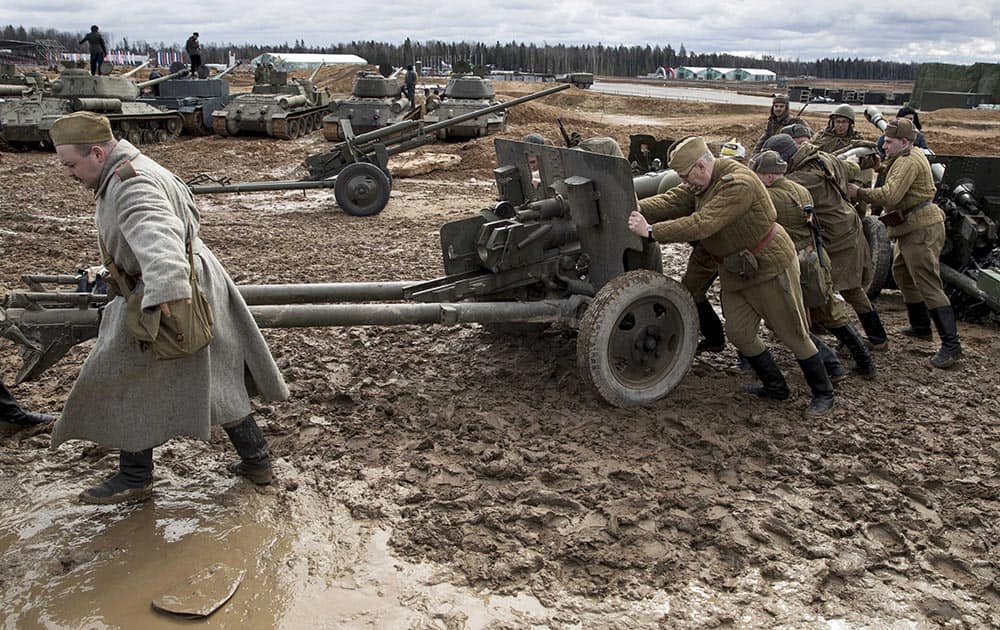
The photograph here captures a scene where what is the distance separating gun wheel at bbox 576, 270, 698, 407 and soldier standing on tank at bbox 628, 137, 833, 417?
10.6 inches

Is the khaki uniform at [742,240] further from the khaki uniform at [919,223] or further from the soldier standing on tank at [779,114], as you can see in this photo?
the soldier standing on tank at [779,114]

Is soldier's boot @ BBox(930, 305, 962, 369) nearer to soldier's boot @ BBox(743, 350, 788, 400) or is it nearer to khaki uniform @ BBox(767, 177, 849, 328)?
khaki uniform @ BBox(767, 177, 849, 328)

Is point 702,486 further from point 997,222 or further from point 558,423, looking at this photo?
point 997,222

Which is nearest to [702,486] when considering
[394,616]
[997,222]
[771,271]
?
[771,271]

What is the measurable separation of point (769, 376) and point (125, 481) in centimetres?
344

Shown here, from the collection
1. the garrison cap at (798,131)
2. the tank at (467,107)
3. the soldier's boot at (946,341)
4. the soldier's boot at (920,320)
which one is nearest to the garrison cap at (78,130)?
the garrison cap at (798,131)

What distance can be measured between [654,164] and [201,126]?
16988 mm

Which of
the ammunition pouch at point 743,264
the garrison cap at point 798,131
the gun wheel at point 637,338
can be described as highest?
the garrison cap at point 798,131

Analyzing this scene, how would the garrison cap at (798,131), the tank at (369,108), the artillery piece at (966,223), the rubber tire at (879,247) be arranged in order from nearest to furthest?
1. the garrison cap at (798,131)
2. the artillery piece at (966,223)
3. the rubber tire at (879,247)
4. the tank at (369,108)

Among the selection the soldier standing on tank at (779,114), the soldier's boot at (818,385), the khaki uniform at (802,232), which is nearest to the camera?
the soldier's boot at (818,385)

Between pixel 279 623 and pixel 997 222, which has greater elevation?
pixel 997 222

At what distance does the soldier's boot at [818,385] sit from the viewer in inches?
187

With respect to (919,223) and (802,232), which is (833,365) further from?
(919,223)

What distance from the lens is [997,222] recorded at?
668cm
